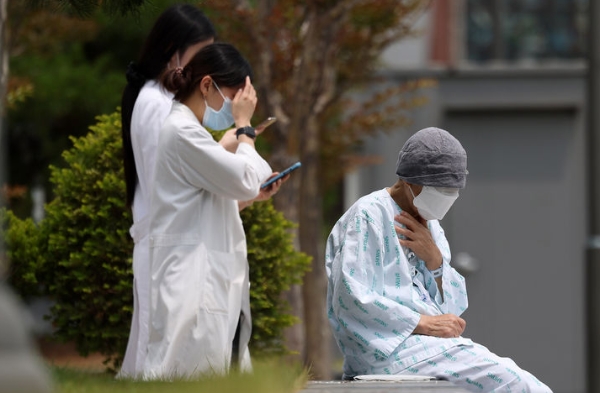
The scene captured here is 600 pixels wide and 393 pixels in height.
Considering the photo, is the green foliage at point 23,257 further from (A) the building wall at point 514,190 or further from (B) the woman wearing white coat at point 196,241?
(A) the building wall at point 514,190

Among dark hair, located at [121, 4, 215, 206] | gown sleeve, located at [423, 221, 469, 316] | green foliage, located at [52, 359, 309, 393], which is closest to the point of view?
green foliage, located at [52, 359, 309, 393]

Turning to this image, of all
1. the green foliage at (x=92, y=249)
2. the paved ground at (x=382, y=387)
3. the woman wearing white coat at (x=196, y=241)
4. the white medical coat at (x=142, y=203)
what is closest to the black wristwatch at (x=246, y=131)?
the woman wearing white coat at (x=196, y=241)

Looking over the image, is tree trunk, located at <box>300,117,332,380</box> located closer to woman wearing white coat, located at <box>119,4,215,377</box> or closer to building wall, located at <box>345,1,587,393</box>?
building wall, located at <box>345,1,587,393</box>

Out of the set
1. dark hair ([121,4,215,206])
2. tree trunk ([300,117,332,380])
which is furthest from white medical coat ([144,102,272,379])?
tree trunk ([300,117,332,380])

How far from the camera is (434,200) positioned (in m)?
4.45

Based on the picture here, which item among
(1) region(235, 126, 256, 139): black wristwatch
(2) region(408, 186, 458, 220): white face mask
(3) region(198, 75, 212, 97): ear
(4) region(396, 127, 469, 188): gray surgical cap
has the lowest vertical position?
(2) region(408, 186, 458, 220): white face mask

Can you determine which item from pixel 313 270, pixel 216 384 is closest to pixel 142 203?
pixel 216 384

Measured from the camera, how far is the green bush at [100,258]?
6113mm

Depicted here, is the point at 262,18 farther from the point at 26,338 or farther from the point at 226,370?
the point at 26,338

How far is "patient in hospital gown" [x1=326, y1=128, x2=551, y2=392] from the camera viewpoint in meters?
4.30

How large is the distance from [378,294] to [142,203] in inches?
49.4

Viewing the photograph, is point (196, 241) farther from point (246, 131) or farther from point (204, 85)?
point (204, 85)

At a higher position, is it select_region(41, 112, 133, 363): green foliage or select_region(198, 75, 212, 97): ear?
select_region(198, 75, 212, 97): ear

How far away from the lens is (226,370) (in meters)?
4.20
